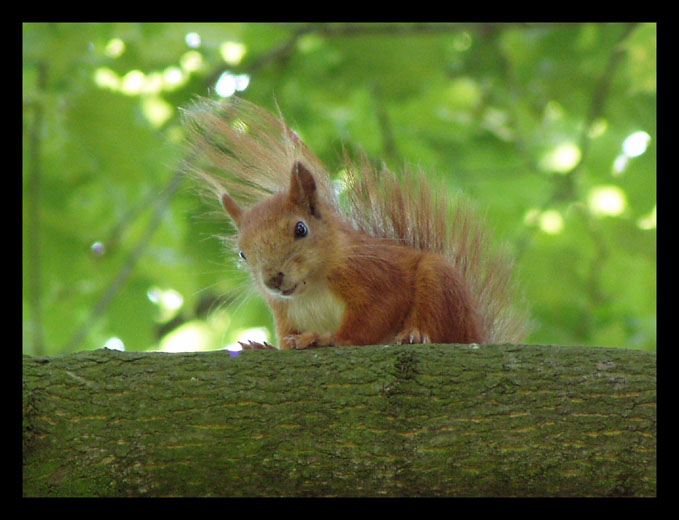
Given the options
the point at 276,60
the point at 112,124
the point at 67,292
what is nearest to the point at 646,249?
the point at 276,60

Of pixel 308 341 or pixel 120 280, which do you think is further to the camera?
pixel 120 280

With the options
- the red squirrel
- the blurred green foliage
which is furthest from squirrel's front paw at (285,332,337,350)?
the blurred green foliage

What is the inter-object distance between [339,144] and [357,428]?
277 centimetres

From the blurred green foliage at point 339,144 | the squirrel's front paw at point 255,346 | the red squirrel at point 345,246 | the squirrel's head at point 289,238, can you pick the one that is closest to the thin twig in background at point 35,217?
the blurred green foliage at point 339,144

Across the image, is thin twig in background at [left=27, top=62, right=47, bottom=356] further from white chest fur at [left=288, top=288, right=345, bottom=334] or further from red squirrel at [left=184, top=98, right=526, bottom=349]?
white chest fur at [left=288, top=288, right=345, bottom=334]

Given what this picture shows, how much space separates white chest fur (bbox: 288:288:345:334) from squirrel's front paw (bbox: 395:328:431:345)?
269 mm

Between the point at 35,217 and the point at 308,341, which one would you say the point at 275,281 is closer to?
the point at 308,341

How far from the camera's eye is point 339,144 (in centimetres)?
450

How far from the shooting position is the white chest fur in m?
2.79

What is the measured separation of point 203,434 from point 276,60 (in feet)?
11.6

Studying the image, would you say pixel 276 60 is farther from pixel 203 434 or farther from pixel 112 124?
pixel 203 434

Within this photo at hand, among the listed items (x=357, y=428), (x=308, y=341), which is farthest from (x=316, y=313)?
(x=357, y=428)
